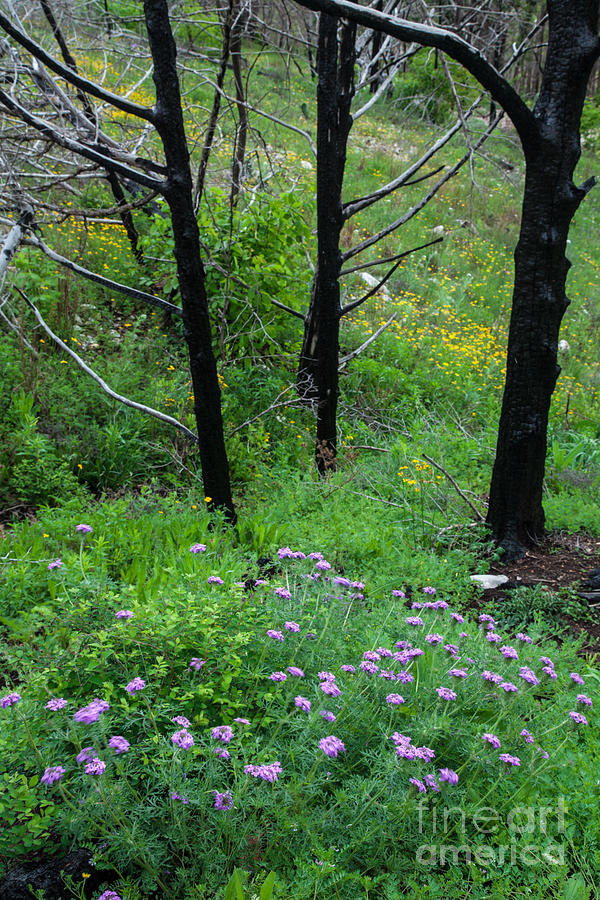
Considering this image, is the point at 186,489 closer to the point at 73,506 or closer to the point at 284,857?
the point at 73,506

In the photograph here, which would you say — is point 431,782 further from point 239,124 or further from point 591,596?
point 239,124

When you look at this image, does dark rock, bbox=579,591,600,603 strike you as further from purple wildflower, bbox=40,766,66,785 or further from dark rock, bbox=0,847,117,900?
purple wildflower, bbox=40,766,66,785

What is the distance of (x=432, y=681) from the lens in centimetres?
237

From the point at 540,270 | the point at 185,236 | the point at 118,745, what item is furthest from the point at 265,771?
the point at 540,270

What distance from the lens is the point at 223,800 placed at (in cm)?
170

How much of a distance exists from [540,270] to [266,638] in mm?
2998

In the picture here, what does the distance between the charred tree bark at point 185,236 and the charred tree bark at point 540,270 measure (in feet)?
6.76

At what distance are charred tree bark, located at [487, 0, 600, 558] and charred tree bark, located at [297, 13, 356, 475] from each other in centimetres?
204

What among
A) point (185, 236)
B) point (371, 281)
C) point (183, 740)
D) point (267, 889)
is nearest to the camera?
point (267, 889)

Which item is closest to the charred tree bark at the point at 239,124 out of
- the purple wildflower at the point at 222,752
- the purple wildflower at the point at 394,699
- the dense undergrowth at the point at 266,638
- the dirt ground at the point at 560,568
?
the dense undergrowth at the point at 266,638

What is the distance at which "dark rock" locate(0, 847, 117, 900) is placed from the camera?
63.3 inches

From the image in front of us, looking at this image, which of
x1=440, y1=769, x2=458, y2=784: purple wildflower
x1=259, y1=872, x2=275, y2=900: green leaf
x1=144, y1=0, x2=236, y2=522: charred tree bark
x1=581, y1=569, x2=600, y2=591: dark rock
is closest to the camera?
x1=259, y1=872, x2=275, y2=900: green leaf

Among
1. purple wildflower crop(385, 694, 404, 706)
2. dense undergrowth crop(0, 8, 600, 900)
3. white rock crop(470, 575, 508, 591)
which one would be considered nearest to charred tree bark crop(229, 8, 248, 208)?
dense undergrowth crop(0, 8, 600, 900)

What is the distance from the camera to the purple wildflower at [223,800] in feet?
5.47
